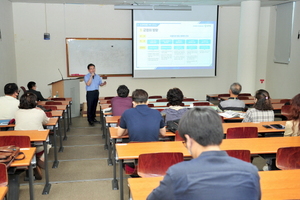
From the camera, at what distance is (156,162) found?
8.95 ft

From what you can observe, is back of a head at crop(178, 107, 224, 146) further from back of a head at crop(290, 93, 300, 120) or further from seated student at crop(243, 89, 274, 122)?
seated student at crop(243, 89, 274, 122)

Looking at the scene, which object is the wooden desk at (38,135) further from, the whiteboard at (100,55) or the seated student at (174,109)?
the whiteboard at (100,55)

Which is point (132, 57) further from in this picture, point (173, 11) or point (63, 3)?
point (63, 3)

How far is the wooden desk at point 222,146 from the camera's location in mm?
3038

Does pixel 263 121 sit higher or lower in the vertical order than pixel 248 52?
lower

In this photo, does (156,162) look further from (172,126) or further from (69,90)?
(69,90)

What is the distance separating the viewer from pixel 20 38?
28.9ft

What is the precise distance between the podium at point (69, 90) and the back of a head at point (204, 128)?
675 centimetres

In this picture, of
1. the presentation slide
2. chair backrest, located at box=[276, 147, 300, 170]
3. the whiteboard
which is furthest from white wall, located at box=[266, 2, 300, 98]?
chair backrest, located at box=[276, 147, 300, 170]

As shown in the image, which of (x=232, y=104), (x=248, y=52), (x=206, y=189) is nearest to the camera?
(x=206, y=189)

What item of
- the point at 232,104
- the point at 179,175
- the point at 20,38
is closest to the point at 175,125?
the point at 232,104

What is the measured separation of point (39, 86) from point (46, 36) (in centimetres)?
149

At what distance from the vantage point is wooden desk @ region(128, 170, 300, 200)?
2.09 meters

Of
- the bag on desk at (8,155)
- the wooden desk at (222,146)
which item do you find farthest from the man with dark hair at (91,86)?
the bag on desk at (8,155)
